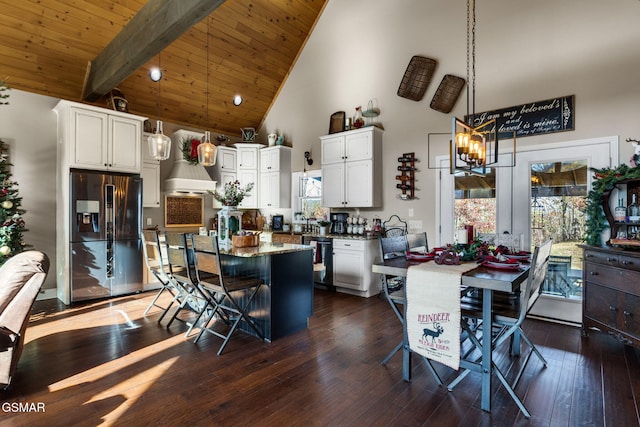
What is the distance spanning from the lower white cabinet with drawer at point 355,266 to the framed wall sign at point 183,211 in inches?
113

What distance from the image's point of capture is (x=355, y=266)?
4895 mm

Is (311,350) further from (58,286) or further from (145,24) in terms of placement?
(58,286)

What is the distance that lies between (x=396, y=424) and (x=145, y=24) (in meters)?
4.19

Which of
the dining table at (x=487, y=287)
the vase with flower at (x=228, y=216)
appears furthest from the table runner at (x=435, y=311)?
the vase with flower at (x=228, y=216)

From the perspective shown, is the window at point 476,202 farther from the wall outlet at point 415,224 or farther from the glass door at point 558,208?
the wall outlet at point 415,224

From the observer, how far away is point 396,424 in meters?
1.95

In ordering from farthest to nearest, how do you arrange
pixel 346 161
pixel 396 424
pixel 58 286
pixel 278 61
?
pixel 278 61, pixel 346 161, pixel 58 286, pixel 396 424

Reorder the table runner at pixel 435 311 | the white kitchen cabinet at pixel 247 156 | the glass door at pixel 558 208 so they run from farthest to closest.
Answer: the white kitchen cabinet at pixel 247 156 → the glass door at pixel 558 208 → the table runner at pixel 435 311

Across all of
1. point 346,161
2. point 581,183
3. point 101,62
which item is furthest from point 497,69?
point 101,62

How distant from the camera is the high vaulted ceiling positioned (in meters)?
4.19

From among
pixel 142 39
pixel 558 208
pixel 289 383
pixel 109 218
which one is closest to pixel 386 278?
pixel 289 383

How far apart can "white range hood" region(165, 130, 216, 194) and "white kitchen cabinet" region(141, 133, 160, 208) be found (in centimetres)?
29

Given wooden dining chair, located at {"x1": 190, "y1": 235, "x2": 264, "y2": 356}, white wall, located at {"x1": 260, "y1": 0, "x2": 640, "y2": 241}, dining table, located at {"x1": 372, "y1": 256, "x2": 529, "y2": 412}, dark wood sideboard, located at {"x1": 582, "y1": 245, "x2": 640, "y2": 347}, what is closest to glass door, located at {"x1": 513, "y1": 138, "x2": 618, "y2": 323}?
white wall, located at {"x1": 260, "y1": 0, "x2": 640, "y2": 241}

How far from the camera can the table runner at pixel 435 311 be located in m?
2.15
